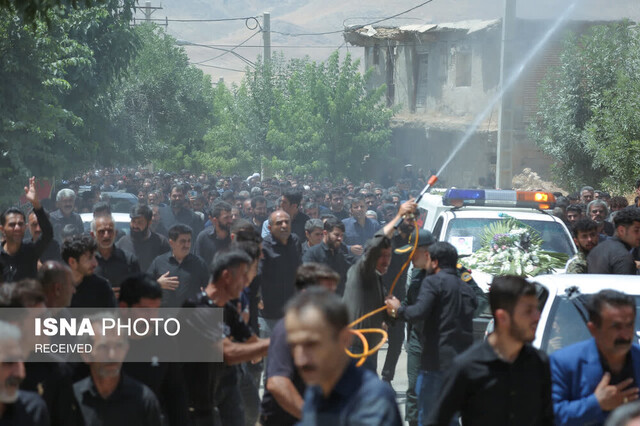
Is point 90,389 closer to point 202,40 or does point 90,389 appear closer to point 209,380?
point 209,380

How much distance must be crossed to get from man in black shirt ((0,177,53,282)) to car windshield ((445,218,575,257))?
490 cm

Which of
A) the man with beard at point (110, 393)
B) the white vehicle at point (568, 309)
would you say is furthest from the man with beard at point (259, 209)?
the man with beard at point (110, 393)

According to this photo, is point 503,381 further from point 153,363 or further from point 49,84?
point 49,84

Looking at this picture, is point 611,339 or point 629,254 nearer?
point 611,339

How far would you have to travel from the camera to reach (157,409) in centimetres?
444

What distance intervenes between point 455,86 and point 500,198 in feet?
92.1

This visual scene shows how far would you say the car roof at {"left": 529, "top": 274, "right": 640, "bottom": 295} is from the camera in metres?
5.79

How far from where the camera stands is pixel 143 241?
32.6 ft

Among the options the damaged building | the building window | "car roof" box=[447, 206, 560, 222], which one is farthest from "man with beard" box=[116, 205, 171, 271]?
the building window

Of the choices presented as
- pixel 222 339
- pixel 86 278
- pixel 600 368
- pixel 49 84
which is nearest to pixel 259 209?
pixel 49 84

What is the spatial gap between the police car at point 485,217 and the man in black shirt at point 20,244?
4580mm

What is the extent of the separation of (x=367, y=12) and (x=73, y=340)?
552 feet

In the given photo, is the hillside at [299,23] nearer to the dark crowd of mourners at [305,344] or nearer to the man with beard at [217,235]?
the man with beard at [217,235]

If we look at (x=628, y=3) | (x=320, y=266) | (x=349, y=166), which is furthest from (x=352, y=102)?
(x=628, y=3)
